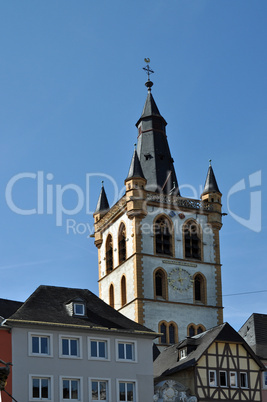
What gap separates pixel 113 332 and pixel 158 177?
3775 centimetres

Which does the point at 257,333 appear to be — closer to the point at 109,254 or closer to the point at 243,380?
the point at 243,380

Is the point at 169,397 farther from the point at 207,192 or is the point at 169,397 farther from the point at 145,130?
the point at 145,130

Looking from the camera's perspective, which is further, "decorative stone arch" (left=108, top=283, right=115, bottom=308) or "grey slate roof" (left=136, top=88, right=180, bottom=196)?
"grey slate roof" (left=136, top=88, right=180, bottom=196)

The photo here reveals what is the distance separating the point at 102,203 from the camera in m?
91.1

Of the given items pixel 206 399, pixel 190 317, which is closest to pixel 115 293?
pixel 190 317

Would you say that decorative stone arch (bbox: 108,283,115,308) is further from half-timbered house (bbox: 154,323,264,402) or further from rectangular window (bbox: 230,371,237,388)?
rectangular window (bbox: 230,371,237,388)

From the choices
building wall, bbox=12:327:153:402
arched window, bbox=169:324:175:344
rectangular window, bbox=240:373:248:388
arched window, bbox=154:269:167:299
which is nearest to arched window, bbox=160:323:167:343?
arched window, bbox=169:324:175:344

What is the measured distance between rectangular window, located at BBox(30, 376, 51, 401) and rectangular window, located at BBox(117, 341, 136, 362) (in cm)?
462

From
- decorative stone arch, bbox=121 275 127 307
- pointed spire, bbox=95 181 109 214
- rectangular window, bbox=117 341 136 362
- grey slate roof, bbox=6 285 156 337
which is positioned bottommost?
rectangular window, bbox=117 341 136 362

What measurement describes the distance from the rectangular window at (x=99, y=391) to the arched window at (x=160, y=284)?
1171 inches

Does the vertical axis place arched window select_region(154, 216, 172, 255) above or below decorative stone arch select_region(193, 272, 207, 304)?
above

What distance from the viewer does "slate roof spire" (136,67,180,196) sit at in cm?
8688

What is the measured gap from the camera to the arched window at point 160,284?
7950 cm

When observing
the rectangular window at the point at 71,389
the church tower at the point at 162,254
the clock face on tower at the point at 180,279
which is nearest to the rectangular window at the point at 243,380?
the rectangular window at the point at 71,389
